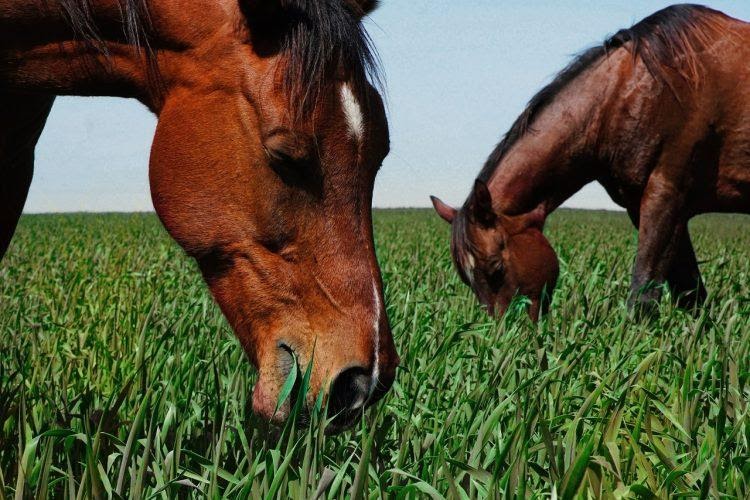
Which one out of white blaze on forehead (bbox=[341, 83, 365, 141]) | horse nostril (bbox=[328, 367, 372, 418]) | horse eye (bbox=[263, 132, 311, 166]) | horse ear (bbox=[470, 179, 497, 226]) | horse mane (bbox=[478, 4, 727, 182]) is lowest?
horse nostril (bbox=[328, 367, 372, 418])

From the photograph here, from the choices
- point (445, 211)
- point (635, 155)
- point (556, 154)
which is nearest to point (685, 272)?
point (635, 155)

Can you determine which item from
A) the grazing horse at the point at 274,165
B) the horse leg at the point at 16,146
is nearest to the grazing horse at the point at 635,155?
the horse leg at the point at 16,146

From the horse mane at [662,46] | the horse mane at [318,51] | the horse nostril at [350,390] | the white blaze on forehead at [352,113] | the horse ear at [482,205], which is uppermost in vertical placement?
the horse mane at [662,46]

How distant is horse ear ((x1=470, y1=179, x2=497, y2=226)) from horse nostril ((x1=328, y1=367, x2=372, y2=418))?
3.71 meters

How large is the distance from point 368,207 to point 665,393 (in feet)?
5.02

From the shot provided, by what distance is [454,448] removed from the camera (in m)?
2.22

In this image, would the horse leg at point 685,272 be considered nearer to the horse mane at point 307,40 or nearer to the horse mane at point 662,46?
the horse mane at point 662,46

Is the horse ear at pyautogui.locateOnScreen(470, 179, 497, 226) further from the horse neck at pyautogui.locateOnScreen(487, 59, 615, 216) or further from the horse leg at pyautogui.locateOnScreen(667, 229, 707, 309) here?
the horse leg at pyautogui.locateOnScreen(667, 229, 707, 309)

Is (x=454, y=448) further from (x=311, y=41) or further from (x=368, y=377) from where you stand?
(x=311, y=41)

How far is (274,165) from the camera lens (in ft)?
6.90

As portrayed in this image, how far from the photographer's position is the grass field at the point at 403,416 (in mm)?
1821

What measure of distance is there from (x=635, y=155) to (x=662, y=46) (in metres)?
0.81

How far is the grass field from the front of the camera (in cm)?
182

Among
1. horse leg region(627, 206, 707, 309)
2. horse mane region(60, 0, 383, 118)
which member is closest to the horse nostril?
horse mane region(60, 0, 383, 118)
